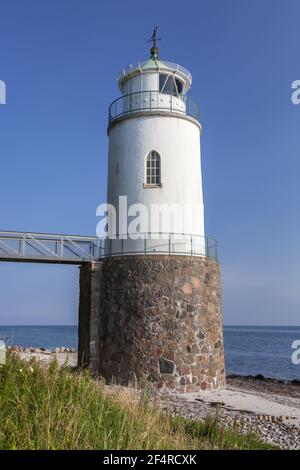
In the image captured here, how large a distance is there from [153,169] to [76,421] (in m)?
11.2

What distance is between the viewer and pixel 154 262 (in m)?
15.1

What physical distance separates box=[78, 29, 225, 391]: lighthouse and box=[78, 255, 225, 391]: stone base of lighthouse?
0.03 m

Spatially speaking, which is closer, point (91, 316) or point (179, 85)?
point (91, 316)

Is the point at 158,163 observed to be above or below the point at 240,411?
above

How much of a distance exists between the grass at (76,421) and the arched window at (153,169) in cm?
874

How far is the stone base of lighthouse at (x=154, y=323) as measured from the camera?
47.7 ft

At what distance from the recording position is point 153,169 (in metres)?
16.3

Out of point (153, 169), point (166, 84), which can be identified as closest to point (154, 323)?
point (153, 169)

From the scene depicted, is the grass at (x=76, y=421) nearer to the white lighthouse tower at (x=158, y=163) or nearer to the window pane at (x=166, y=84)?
the white lighthouse tower at (x=158, y=163)

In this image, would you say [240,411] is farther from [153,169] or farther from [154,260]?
[153,169]

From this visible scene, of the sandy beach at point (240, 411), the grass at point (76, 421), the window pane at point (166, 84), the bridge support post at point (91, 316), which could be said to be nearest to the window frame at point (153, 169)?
the window pane at point (166, 84)
